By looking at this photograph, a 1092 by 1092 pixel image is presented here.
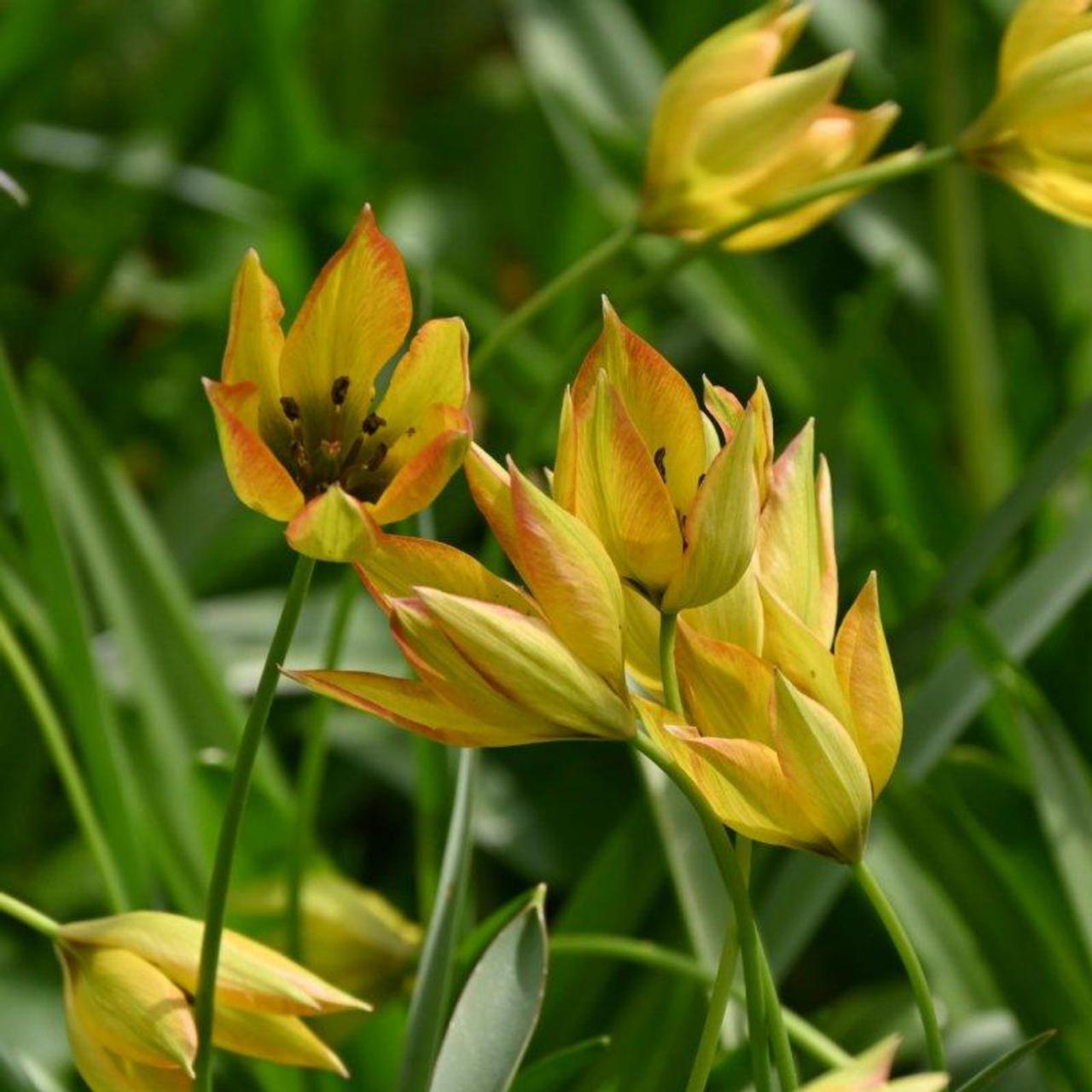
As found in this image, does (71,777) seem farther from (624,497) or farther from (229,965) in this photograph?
(624,497)

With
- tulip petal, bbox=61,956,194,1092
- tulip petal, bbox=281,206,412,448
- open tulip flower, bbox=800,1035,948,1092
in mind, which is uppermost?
tulip petal, bbox=281,206,412,448

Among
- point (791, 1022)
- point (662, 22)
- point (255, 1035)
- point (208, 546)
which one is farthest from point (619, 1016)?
point (662, 22)

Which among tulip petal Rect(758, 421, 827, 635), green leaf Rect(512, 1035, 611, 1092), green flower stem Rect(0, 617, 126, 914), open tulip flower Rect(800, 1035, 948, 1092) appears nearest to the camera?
open tulip flower Rect(800, 1035, 948, 1092)

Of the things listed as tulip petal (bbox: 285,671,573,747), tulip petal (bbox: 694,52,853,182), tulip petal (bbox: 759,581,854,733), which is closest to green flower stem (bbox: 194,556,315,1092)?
tulip petal (bbox: 285,671,573,747)

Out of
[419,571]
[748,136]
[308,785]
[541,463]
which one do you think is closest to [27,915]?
[419,571]

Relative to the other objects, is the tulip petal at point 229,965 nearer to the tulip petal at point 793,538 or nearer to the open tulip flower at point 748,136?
the tulip petal at point 793,538

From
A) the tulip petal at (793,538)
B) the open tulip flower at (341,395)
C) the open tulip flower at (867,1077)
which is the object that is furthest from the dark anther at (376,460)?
the open tulip flower at (867,1077)

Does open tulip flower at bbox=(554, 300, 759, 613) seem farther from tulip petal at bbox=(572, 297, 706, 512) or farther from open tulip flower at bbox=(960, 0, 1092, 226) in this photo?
open tulip flower at bbox=(960, 0, 1092, 226)
